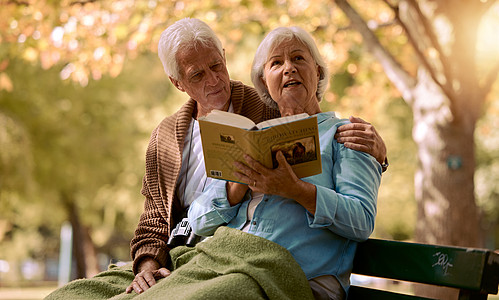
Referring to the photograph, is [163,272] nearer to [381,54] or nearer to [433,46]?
[433,46]

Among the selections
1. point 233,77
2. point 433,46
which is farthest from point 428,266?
point 233,77

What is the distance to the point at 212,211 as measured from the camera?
8.34 ft

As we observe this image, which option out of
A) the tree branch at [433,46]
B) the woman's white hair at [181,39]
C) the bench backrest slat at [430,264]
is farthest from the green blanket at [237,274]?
the tree branch at [433,46]

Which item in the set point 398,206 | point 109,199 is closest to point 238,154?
point 109,199

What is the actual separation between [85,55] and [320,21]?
10.4ft

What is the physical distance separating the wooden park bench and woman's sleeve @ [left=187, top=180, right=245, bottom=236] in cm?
61

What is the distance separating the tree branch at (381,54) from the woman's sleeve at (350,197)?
3.54 meters

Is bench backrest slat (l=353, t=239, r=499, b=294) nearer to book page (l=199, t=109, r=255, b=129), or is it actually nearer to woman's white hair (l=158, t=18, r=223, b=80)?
book page (l=199, t=109, r=255, b=129)

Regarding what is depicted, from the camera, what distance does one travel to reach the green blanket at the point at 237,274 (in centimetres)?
209

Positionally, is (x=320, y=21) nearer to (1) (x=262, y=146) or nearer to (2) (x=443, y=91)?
(2) (x=443, y=91)

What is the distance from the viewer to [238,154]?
2.15 meters

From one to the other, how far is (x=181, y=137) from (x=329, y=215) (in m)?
1.21

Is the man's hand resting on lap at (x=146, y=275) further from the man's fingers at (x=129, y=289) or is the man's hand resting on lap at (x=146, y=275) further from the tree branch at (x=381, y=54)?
the tree branch at (x=381, y=54)

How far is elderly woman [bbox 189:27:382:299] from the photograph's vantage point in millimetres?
2197
